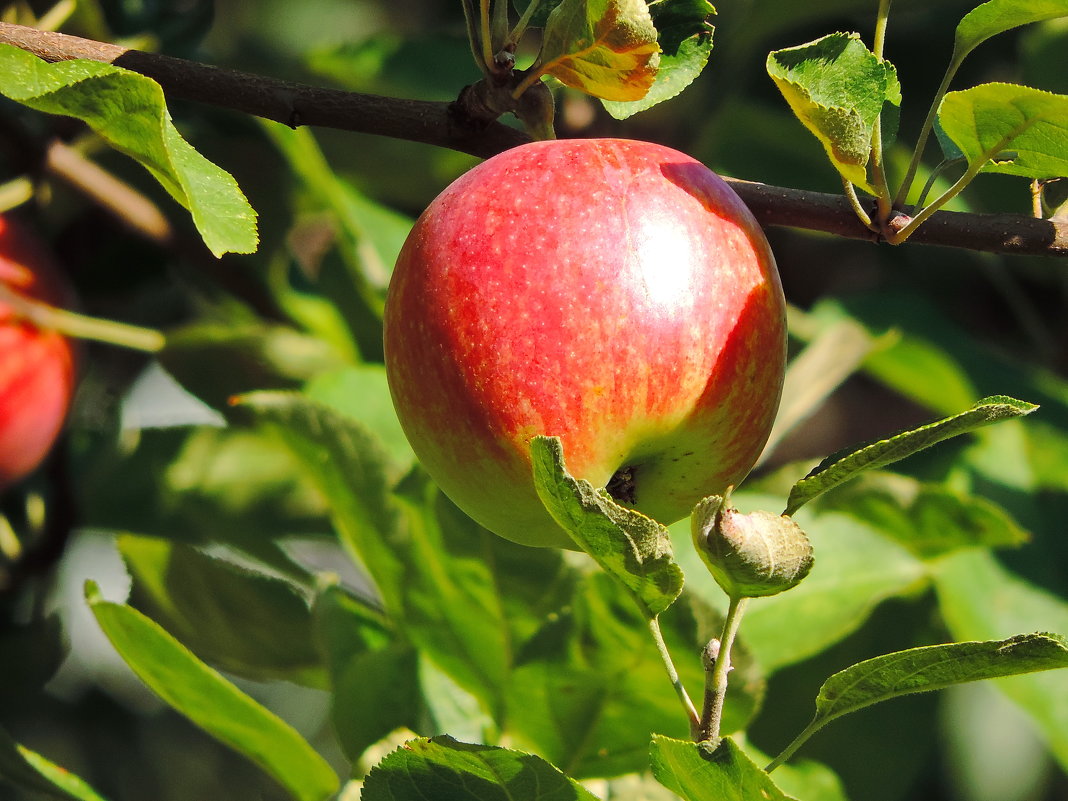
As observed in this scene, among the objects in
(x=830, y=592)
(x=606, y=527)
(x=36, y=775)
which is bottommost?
(x=830, y=592)

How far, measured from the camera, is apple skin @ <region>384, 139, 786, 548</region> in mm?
551

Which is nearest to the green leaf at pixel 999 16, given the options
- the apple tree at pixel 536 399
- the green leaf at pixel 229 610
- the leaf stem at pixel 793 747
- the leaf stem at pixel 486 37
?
the apple tree at pixel 536 399

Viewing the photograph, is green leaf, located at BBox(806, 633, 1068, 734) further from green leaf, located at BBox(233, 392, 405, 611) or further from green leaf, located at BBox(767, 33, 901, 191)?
green leaf, located at BBox(233, 392, 405, 611)

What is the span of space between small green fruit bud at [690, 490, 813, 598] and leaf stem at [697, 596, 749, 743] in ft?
0.09

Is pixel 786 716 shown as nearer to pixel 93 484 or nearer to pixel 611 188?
pixel 611 188

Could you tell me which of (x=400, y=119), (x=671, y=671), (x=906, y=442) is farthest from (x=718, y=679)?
(x=400, y=119)

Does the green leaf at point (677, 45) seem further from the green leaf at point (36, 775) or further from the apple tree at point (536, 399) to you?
the green leaf at point (36, 775)

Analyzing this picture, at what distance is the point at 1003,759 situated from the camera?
72.2 inches

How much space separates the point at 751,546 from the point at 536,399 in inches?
5.0

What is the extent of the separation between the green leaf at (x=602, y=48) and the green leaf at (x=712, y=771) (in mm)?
326

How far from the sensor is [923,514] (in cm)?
90

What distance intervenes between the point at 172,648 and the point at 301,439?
0.18m

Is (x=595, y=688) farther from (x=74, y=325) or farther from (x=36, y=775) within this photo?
(x=74, y=325)

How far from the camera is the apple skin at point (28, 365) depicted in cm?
100
